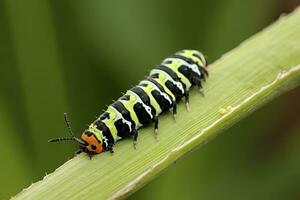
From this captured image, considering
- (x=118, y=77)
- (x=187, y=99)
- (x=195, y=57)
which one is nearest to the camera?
(x=187, y=99)

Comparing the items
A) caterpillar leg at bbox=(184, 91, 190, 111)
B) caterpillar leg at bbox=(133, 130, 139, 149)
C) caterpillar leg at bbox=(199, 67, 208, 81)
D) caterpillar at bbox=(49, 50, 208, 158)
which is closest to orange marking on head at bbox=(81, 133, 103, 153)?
caterpillar at bbox=(49, 50, 208, 158)

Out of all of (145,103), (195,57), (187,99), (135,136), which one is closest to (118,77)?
(195,57)

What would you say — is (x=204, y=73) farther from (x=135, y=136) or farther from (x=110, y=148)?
(x=110, y=148)

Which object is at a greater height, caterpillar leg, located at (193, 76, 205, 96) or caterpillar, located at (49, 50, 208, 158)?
caterpillar, located at (49, 50, 208, 158)

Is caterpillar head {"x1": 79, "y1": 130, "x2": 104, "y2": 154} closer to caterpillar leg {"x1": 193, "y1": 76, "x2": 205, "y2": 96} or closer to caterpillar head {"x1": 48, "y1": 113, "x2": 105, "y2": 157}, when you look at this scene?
caterpillar head {"x1": 48, "y1": 113, "x2": 105, "y2": 157}

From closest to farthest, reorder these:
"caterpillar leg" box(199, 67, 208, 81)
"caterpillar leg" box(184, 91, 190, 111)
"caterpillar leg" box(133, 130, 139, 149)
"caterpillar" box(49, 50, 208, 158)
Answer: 1. "caterpillar leg" box(133, 130, 139, 149)
2. "caterpillar" box(49, 50, 208, 158)
3. "caterpillar leg" box(184, 91, 190, 111)
4. "caterpillar leg" box(199, 67, 208, 81)

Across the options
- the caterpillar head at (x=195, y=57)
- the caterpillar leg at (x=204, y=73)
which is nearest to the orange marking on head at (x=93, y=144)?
the caterpillar leg at (x=204, y=73)

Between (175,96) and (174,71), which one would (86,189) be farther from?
(174,71)
